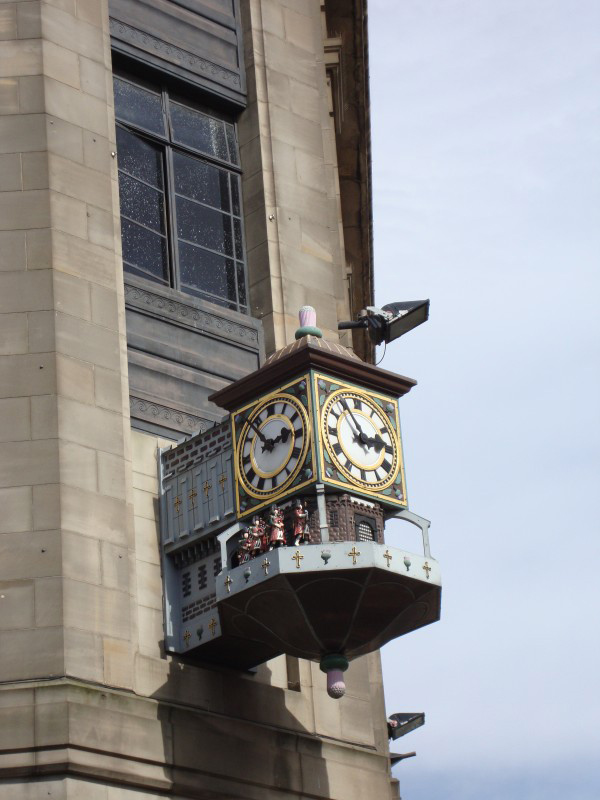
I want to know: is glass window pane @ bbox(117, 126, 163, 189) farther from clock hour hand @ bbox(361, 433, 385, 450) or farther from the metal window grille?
the metal window grille

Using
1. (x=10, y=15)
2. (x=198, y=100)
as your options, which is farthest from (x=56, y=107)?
(x=198, y=100)

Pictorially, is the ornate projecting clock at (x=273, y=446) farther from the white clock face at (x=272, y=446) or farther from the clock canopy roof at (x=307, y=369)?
the clock canopy roof at (x=307, y=369)

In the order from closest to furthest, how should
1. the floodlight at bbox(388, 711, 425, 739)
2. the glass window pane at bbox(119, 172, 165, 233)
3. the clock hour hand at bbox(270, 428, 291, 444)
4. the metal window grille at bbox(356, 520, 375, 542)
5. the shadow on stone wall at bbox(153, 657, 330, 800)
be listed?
the shadow on stone wall at bbox(153, 657, 330, 800), the metal window grille at bbox(356, 520, 375, 542), the clock hour hand at bbox(270, 428, 291, 444), the glass window pane at bbox(119, 172, 165, 233), the floodlight at bbox(388, 711, 425, 739)

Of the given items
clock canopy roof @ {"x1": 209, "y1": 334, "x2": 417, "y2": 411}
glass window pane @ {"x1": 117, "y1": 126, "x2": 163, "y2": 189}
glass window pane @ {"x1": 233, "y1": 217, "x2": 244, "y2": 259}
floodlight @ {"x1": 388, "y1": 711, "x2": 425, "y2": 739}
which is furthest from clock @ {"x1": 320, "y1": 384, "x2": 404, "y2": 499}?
floodlight @ {"x1": 388, "y1": 711, "x2": 425, "y2": 739}

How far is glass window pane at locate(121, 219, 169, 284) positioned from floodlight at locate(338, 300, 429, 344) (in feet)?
Answer: 9.01

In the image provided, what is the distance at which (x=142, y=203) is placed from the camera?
28.5 metres

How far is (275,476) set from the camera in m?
24.3

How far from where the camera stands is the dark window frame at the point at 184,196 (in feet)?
93.6

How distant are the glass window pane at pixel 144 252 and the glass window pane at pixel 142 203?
0.15 meters

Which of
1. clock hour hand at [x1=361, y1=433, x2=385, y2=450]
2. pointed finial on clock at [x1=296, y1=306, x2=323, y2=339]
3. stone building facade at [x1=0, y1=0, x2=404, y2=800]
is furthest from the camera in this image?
pointed finial on clock at [x1=296, y1=306, x2=323, y2=339]

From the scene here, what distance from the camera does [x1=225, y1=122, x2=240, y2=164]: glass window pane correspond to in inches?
1185

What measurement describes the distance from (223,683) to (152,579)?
1587 millimetres

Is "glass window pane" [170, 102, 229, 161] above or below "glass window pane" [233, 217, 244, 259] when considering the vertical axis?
above

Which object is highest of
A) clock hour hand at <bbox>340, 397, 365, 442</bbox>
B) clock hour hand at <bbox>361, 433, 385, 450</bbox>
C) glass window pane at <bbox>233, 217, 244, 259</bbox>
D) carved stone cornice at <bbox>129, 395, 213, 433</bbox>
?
glass window pane at <bbox>233, 217, 244, 259</bbox>
